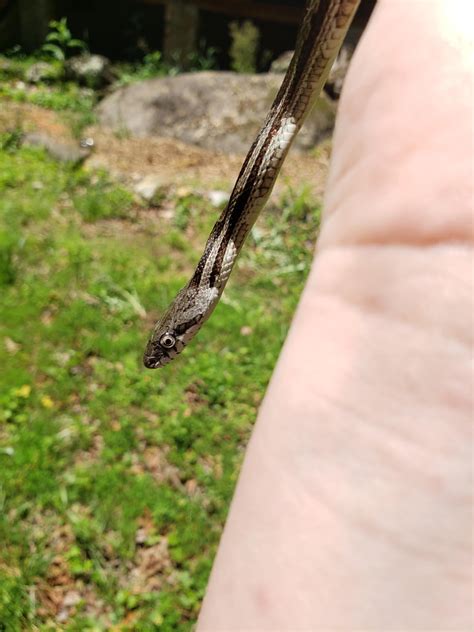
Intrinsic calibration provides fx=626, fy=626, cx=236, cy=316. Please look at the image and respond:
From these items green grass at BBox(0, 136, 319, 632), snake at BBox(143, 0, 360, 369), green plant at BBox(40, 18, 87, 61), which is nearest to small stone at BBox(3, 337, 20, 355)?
green grass at BBox(0, 136, 319, 632)

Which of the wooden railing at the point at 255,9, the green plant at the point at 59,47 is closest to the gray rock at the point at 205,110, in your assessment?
the green plant at the point at 59,47

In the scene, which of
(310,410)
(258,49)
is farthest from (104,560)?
(258,49)

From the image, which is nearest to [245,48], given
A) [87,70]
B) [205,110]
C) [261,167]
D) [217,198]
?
[205,110]

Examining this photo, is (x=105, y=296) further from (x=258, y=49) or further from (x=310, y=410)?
(x=258, y=49)

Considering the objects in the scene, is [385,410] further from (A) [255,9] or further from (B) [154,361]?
(A) [255,9]

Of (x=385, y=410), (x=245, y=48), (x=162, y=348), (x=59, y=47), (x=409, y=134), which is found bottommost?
(x=59, y=47)
